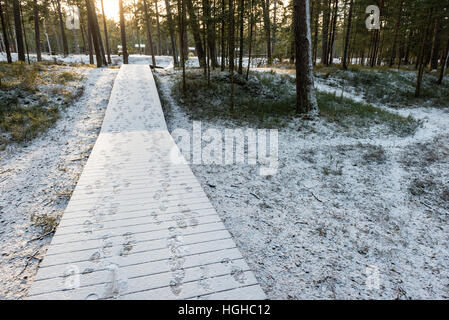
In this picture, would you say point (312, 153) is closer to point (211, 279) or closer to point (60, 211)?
point (211, 279)

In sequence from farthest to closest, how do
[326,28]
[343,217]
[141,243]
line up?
[326,28]
[343,217]
[141,243]

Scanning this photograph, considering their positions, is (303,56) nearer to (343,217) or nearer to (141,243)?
(343,217)

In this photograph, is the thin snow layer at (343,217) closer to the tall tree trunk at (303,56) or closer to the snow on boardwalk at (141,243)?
the snow on boardwalk at (141,243)

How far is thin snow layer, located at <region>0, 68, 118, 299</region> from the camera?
3.24m

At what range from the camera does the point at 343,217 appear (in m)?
4.66

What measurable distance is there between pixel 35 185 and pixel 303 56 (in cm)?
945

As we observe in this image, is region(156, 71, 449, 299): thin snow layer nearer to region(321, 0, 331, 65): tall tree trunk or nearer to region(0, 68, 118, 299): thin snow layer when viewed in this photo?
region(0, 68, 118, 299): thin snow layer

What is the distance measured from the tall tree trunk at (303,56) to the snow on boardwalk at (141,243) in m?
6.48

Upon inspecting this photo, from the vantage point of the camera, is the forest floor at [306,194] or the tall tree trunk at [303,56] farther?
the tall tree trunk at [303,56]

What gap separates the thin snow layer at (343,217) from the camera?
3295 millimetres

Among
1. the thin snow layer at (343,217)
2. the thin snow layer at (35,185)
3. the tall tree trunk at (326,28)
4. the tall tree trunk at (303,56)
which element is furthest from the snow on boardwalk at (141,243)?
the tall tree trunk at (326,28)

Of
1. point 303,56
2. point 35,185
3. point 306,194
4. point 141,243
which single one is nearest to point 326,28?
point 303,56

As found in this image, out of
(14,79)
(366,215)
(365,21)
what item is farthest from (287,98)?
(365,21)

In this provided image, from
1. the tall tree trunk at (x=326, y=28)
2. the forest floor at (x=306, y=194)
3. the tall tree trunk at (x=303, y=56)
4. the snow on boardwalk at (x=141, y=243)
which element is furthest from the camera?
the tall tree trunk at (x=326, y=28)
